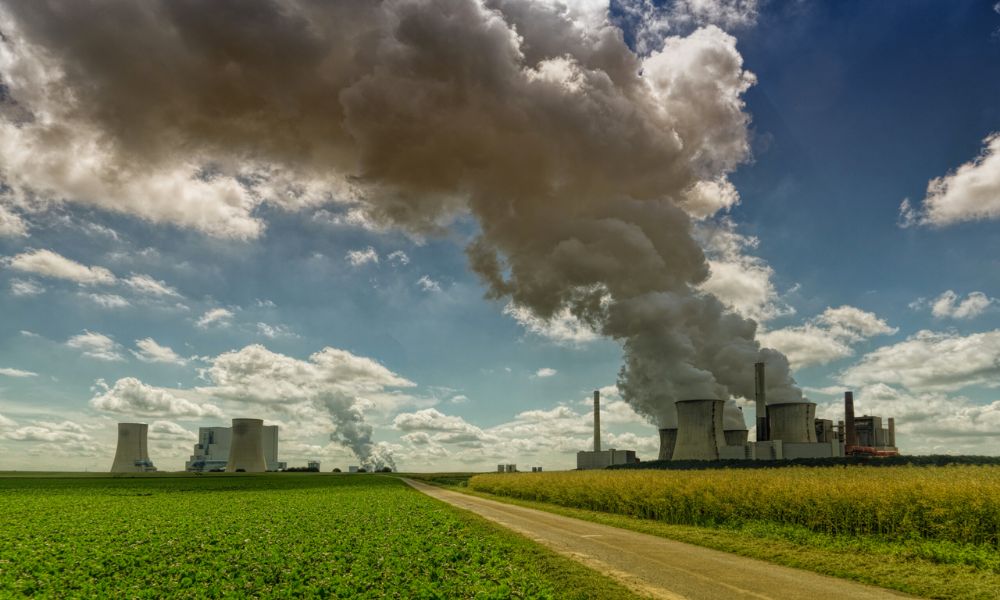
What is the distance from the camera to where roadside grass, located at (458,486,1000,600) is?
51.6ft

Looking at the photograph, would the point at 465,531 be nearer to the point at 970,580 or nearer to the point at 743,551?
the point at 743,551

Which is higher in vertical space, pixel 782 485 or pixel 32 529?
pixel 782 485

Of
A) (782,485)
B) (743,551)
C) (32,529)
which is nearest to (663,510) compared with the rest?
(782,485)

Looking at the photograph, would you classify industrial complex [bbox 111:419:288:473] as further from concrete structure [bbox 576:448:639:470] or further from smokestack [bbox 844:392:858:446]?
smokestack [bbox 844:392:858:446]

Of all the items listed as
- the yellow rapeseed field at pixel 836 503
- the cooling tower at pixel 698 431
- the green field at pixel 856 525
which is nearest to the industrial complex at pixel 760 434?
the cooling tower at pixel 698 431

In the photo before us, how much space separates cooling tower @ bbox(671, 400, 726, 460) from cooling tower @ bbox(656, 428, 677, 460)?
15.7 m

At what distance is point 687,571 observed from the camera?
18.2 meters

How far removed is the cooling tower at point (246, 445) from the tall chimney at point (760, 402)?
105494 mm

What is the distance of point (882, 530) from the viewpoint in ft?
74.0

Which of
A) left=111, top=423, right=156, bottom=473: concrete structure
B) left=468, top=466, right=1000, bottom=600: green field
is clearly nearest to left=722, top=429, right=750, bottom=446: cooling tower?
left=468, top=466, right=1000, bottom=600: green field

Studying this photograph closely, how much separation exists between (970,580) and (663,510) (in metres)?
17.1

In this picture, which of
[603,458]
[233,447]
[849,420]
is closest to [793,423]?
[849,420]

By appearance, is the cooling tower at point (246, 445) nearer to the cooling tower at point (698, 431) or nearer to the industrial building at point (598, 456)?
the industrial building at point (598, 456)

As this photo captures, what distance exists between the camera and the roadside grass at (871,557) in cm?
1573
